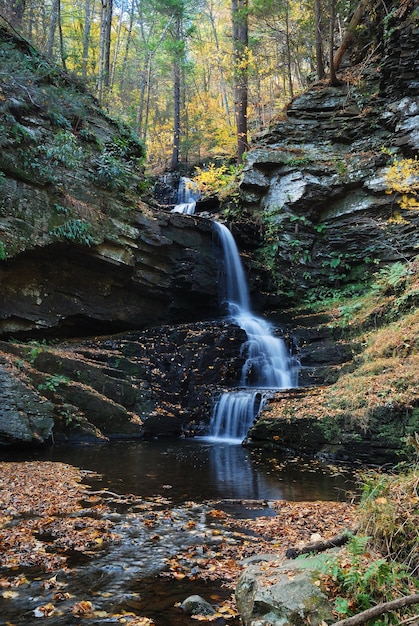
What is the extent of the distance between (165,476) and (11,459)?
3102 mm

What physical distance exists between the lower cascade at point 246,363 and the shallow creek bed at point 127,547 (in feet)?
16.7

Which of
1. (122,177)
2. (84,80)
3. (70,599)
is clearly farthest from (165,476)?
(84,80)

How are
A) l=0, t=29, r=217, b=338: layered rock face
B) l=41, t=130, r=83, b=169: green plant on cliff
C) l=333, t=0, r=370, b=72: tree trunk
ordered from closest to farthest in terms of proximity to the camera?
l=0, t=29, r=217, b=338: layered rock face < l=41, t=130, r=83, b=169: green plant on cliff < l=333, t=0, r=370, b=72: tree trunk

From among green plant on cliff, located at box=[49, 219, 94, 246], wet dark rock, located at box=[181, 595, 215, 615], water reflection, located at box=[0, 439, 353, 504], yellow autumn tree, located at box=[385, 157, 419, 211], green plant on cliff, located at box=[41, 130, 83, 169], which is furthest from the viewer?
yellow autumn tree, located at box=[385, 157, 419, 211]

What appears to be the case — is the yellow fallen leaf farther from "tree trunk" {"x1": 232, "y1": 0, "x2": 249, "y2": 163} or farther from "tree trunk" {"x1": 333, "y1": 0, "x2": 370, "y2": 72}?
"tree trunk" {"x1": 333, "y1": 0, "x2": 370, "y2": 72}

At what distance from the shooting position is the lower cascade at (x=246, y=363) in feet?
35.9

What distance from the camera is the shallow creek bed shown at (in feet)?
10.3

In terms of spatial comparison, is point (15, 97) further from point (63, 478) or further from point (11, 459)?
point (63, 478)

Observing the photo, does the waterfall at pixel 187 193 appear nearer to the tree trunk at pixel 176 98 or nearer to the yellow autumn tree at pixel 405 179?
the tree trunk at pixel 176 98

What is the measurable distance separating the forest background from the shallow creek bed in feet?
45.8

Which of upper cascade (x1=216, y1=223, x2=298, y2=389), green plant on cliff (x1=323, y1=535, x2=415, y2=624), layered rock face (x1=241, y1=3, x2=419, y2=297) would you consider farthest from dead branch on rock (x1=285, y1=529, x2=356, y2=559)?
layered rock face (x1=241, y1=3, x2=419, y2=297)

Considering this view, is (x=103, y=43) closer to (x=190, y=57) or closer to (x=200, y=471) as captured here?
(x=200, y=471)

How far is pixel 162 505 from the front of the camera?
5.58 meters

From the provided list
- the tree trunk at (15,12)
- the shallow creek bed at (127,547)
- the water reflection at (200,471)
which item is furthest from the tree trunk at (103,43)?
the shallow creek bed at (127,547)
